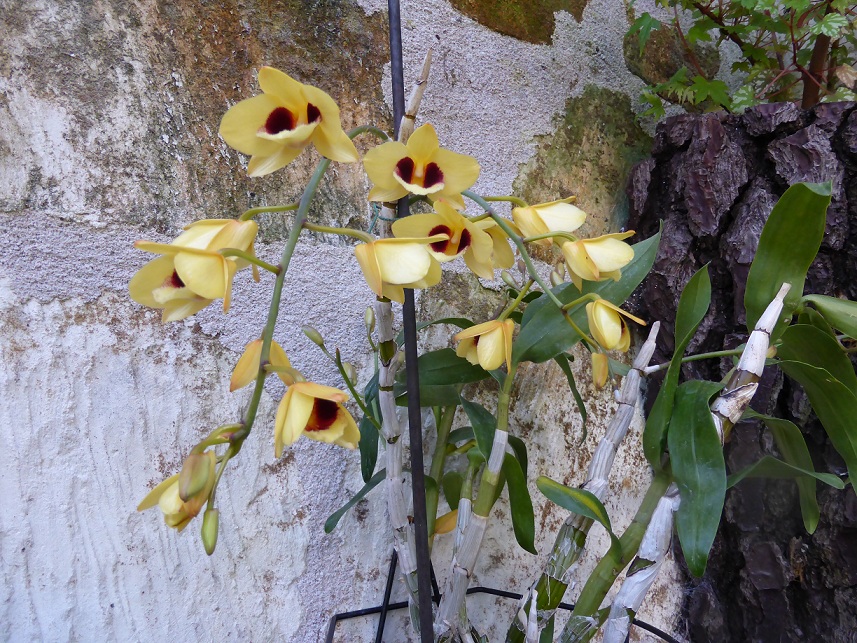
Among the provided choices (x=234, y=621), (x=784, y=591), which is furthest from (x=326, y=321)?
(x=784, y=591)

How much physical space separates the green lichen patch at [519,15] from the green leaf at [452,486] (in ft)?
1.99

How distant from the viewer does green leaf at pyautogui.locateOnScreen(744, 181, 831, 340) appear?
53 cm

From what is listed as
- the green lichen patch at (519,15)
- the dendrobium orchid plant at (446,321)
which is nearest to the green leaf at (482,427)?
the dendrobium orchid plant at (446,321)

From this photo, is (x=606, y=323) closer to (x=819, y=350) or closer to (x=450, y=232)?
(x=450, y=232)

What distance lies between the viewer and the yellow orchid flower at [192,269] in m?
0.35

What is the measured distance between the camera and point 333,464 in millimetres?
716

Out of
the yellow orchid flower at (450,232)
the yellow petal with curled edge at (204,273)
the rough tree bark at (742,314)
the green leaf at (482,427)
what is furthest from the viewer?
the rough tree bark at (742,314)

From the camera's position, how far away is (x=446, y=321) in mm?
668

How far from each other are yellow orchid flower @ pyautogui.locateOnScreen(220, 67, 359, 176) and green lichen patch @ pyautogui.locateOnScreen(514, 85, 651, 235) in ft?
1.52

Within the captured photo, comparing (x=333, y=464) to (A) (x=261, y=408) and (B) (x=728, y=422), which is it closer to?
(A) (x=261, y=408)


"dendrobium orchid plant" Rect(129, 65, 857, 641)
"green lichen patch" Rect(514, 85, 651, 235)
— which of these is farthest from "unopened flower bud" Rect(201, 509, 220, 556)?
"green lichen patch" Rect(514, 85, 651, 235)

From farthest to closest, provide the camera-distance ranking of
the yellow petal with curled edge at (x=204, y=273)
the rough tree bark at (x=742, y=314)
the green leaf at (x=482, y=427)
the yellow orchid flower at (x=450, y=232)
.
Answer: the rough tree bark at (x=742, y=314) < the green leaf at (x=482, y=427) < the yellow orchid flower at (x=450, y=232) < the yellow petal with curled edge at (x=204, y=273)

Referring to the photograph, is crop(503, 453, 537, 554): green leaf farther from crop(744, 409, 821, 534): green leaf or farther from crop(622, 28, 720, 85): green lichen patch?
crop(622, 28, 720, 85): green lichen patch

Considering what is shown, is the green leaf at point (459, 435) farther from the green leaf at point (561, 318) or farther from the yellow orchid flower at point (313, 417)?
the yellow orchid flower at point (313, 417)
